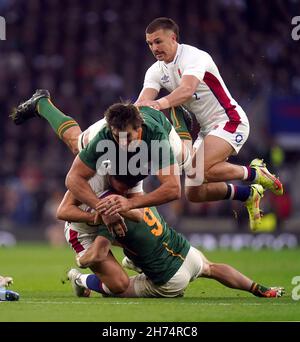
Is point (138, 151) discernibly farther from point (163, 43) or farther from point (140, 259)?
point (163, 43)

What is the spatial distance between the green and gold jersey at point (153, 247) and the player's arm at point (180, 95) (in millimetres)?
1212

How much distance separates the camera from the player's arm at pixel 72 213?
9297 mm

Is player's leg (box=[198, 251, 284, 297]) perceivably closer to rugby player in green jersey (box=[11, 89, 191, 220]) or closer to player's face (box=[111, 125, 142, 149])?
rugby player in green jersey (box=[11, 89, 191, 220])

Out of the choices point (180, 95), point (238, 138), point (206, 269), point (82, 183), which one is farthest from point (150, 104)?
point (206, 269)

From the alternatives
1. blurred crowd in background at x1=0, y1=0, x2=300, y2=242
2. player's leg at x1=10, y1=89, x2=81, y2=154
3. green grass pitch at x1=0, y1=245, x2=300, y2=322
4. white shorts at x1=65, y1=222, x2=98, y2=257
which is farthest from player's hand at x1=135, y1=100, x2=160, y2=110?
blurred crowd in background at x1=0, y1=0, x2=300, y2=242

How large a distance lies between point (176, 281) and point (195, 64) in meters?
2.48

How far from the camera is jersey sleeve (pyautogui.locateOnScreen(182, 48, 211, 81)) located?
35.5 feet

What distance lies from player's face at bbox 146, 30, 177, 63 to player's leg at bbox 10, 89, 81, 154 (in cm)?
114

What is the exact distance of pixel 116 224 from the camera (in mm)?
9055

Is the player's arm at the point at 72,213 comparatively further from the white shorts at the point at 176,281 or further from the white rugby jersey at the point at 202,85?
the white rugby jersey at the point at 202,85
